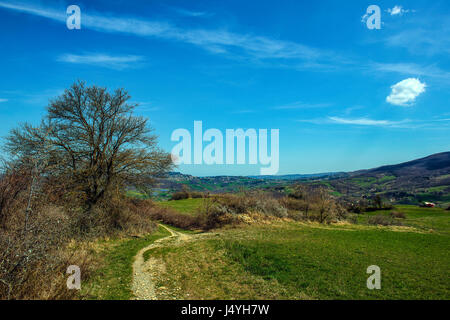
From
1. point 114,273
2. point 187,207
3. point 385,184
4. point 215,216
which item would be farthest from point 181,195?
point 385,184

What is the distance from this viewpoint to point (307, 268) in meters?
10.2

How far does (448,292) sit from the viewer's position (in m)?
7.66

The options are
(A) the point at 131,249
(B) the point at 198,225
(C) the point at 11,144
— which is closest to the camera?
(A) the point at 131,249

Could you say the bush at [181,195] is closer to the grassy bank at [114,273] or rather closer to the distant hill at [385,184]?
the distant hill at [385,184]

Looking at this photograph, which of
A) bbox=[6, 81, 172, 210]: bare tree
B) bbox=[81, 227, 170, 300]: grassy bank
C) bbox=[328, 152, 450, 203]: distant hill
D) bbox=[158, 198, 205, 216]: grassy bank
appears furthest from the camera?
bbox=[328, 152, 450, 203]: distant hill

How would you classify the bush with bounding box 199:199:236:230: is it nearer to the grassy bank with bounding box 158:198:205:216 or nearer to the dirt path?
the grassy bank with bounding box 158:198:205:216

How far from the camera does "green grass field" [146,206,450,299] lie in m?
8.04

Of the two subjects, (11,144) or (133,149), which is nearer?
(11,144)

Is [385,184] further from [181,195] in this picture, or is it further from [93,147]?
[93,147]

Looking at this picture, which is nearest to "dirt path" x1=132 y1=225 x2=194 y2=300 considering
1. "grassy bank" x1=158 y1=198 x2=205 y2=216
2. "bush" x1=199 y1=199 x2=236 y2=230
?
"bush" x1=199 y1=199 x2=236 y2=230

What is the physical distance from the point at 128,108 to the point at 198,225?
1419 centimetres

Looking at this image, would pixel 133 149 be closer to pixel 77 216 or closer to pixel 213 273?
pixel 77 216
